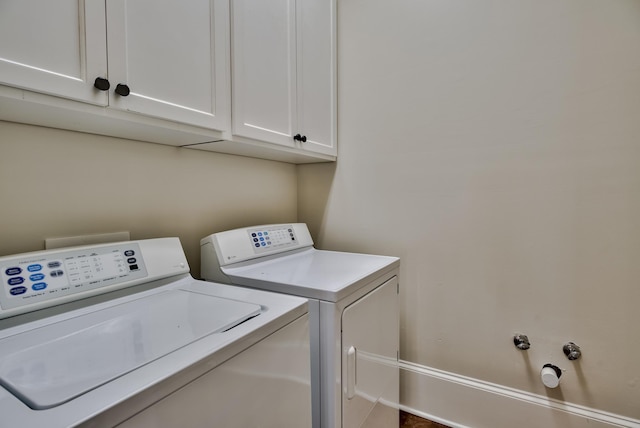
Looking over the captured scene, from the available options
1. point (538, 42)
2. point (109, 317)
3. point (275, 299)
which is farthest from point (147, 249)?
point (538, 42)

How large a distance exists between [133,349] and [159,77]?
2.62 ft

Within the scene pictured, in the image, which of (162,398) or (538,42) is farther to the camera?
(538,42)

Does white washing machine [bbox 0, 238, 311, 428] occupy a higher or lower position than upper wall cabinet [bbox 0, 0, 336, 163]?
lower

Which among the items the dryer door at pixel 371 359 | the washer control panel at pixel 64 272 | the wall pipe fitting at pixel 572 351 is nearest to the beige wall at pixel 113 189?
the washer control panel at pixel 64 272

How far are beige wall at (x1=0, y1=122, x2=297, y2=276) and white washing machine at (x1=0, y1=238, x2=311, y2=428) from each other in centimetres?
20

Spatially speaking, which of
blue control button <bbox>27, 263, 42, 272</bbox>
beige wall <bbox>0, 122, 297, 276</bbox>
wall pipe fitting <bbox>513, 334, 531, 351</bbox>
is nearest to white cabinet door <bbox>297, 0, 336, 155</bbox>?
beige wall <bbox>0, 122, 297, 276</bbox>

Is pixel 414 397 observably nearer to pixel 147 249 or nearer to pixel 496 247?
pixel 496 247

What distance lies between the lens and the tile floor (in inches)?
67.1

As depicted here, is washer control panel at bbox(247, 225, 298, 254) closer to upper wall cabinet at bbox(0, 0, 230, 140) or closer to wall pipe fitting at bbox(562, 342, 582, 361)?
upper wall cabinet at bbox(0, 0, 230, 140)

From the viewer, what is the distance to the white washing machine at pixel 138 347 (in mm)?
507

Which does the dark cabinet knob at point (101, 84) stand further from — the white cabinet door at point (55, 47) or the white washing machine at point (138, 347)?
the white washing machine at point (138, 347)

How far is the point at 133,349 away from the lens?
0.64m

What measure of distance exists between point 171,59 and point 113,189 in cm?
53

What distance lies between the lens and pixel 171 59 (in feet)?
3.37
